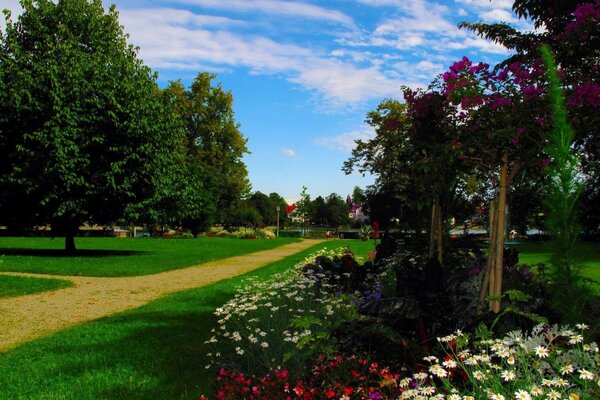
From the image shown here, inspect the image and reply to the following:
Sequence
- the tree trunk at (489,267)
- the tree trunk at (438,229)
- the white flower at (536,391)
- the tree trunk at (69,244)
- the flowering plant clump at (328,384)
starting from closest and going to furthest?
the white flower at (536,391)
the flowering plant clump at (328,384)
the tree trunk at (489,267)
the tree trunk at (438,229)
the tree trunk at (69,244)

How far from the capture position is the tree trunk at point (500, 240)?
14.1 feet

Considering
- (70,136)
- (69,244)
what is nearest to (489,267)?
(70,136)

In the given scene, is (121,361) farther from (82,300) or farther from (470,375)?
(82,300)

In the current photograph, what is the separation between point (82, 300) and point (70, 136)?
9.83 m

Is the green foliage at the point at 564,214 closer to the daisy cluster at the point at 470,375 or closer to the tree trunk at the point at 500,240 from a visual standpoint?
the daisy cluster at the point at 470,375

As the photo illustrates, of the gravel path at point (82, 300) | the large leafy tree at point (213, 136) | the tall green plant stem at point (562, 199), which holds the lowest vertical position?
the gravel path at point (82, 300)

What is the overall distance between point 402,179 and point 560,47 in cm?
798

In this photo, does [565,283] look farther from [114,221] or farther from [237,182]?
[237,182]

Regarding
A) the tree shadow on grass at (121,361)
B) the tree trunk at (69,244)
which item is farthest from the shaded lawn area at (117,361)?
the tree trunk at (69,244)

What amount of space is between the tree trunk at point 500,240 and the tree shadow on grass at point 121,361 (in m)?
2.48

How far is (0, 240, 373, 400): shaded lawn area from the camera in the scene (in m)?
4.30

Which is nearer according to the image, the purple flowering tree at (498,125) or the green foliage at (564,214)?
the green foliage at (564,214)

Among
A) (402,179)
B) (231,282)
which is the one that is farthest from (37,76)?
(402,179)

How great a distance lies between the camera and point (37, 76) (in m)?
18.8
